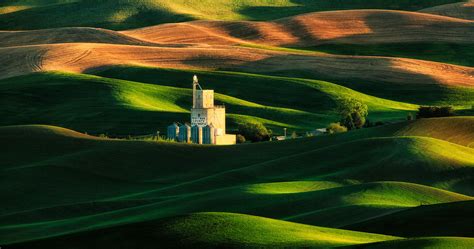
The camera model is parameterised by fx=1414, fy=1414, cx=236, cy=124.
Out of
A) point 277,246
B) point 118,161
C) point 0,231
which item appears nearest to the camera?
point 277,246

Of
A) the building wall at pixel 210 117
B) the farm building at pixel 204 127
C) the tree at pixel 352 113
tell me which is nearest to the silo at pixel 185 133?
the farm building at pixel 204 127

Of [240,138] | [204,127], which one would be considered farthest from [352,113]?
[204,127]

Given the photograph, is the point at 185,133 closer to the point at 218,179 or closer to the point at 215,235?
the point at 218,179

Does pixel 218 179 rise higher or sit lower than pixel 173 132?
higher

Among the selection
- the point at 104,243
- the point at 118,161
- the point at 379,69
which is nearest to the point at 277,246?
the point at 104,243

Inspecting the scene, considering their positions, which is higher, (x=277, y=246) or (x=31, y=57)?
(x=277, y=246)

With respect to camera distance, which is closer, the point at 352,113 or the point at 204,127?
the point at 204,127

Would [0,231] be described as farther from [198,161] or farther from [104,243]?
[198,161]

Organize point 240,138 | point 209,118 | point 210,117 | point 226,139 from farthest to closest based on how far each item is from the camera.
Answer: point 210,117
point 209,118
point 240,138
point 226,139
